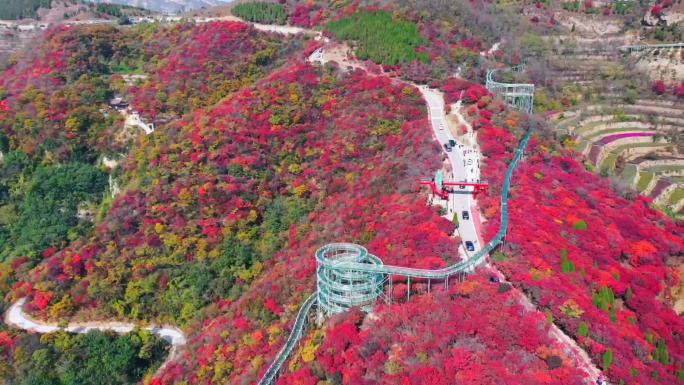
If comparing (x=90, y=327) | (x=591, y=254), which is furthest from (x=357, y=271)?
(x=90, y=327)

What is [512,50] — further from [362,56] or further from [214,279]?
[214,279]

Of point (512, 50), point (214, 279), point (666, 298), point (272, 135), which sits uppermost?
point (512, 50)

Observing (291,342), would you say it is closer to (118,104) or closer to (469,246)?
(469,246)

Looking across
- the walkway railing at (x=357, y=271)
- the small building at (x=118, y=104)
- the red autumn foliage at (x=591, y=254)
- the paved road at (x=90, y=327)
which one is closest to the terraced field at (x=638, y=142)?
the red autumn foliage at (x=591, y=254)

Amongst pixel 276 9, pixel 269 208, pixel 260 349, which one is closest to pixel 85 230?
pixel 269 208

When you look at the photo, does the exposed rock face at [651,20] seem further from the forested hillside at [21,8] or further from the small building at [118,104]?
the forested hillside at [21,8]

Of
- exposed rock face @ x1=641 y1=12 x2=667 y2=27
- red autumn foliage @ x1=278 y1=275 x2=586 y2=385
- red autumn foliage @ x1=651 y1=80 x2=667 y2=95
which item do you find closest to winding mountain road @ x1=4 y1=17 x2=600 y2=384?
red autumn foliage @ x1=278 y1=275 x2=586 y2=385
